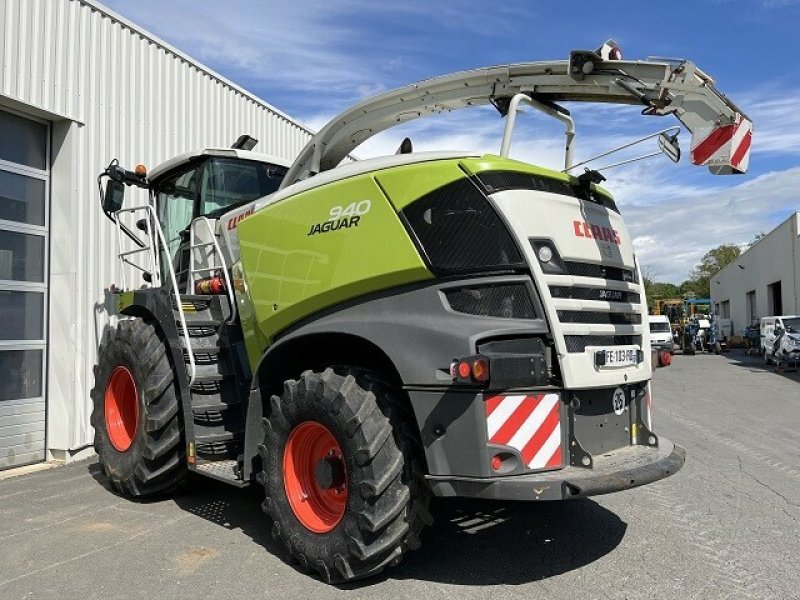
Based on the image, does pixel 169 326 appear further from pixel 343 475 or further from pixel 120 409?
pixel 343 475

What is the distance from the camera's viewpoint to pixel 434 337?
362 centimetres

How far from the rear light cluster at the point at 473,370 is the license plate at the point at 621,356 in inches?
39.3

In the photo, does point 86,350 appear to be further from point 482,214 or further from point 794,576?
point 794,576

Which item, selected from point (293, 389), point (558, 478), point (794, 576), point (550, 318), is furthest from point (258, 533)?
point (794, 576)

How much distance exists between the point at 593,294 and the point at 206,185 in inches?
142

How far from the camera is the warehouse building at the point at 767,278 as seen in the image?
108 feet

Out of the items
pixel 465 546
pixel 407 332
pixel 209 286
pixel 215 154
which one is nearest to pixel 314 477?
pixel 465 546

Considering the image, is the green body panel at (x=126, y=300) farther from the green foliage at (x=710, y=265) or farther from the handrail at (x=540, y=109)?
the green foliage at (x=710, y=265)

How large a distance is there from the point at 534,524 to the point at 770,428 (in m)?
6.62

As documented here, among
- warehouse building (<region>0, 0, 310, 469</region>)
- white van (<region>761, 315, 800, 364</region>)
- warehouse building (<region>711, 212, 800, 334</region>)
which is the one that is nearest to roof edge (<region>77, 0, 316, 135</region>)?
warehouse building (<region>0, 0, 310, 469</region>)

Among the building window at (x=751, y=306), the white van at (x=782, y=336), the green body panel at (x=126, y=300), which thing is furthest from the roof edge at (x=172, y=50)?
the building window at (x=751, y=306)

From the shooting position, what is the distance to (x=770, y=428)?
9797 millimetres

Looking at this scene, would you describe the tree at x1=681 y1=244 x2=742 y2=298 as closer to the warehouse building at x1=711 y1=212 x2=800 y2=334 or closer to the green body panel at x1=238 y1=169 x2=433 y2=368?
the warehouse building at x1=711 y1=212 x2=800 y2=334

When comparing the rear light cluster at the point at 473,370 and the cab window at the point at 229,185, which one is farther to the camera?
the cab window at the point at 229,185
